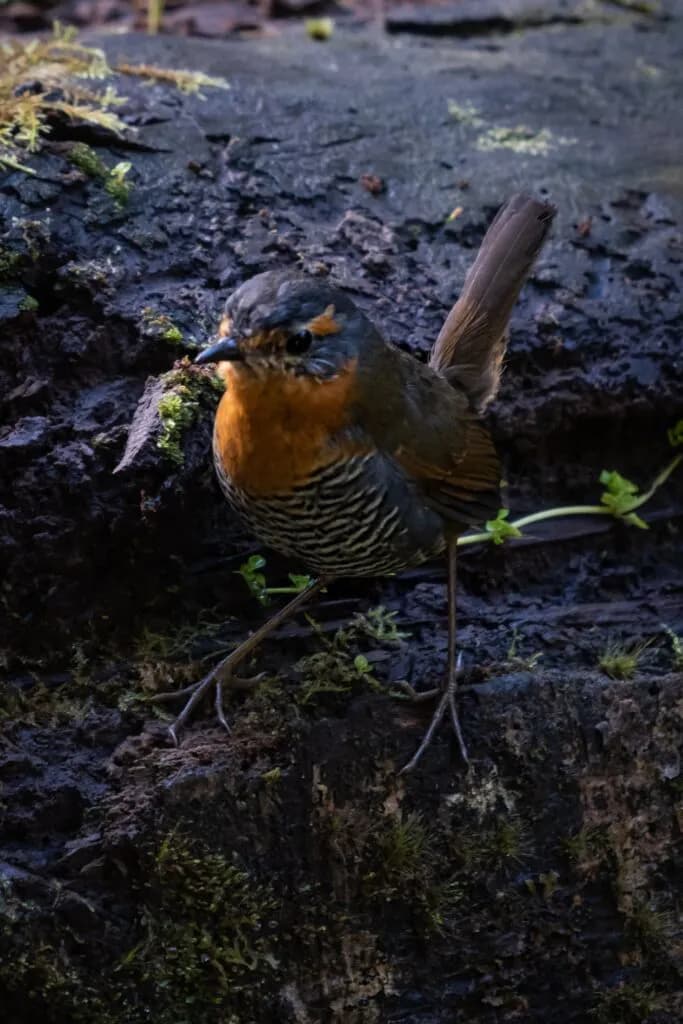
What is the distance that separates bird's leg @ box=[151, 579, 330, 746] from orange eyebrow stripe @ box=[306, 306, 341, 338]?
0.93 m

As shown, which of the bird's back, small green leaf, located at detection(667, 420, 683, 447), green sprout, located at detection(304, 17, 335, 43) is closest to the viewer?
the bird's back

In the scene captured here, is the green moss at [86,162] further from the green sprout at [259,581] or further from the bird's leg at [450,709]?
the bird's leg at [450,709]

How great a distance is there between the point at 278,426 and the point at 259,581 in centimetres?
77

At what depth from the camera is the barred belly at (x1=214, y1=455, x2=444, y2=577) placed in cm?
304

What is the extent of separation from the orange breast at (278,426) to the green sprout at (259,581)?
0.56 metres

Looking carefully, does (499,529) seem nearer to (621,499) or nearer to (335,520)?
(621,499)

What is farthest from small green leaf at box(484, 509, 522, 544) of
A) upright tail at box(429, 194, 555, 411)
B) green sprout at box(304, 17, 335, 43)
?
green sprout at box(304, 17, 335, 43)

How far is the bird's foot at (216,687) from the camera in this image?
10.6 ft

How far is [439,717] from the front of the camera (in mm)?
3221

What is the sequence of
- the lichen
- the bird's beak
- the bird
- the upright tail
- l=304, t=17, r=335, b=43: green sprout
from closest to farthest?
the bird's beak
the bird
the upright tail
the lichen
l=304, t=17, r=335, b=43: green sprout

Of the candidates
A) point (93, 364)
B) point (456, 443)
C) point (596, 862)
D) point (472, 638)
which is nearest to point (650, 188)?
point (456, 443)

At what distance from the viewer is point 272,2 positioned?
621 cm

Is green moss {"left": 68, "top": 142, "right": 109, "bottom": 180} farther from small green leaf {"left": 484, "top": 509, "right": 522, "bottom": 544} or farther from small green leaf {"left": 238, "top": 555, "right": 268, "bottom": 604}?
small green leaf {"left": 484, "top": 509, "right": 522, "bottom": 544}

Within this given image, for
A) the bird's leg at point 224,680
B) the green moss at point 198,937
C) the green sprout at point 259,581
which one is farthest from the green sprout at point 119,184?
the green moss at point 198,937
